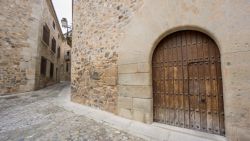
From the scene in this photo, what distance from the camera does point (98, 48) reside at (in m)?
4.20

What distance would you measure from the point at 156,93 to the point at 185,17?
5.53 ft

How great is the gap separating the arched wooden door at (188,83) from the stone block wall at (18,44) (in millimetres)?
7864

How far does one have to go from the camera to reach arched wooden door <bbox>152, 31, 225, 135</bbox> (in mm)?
2357

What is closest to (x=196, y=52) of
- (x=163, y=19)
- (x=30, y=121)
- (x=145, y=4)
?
(x=163, y=19)

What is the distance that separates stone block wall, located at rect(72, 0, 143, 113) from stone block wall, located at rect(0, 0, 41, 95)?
Answer: 14.5 ft

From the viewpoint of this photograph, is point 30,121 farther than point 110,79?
No

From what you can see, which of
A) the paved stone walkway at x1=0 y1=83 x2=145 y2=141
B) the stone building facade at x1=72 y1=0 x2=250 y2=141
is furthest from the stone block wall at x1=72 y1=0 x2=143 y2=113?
the paved stone walkway at x1=0 y1=83 x2=145 y2=141

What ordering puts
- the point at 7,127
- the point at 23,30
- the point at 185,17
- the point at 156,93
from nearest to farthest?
the point at 185,17 → the point at 7,127 → the point at 156,93 → the point at 23,30

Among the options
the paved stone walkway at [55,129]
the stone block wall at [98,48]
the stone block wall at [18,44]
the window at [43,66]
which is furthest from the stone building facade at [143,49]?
the window at [43,66]

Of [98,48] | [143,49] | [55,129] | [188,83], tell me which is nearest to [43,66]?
[98,48]

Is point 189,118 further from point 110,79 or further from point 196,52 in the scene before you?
point 110,79

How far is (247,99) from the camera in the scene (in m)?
1.95

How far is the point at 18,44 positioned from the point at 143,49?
7.77 m

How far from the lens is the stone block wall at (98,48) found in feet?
12.0
